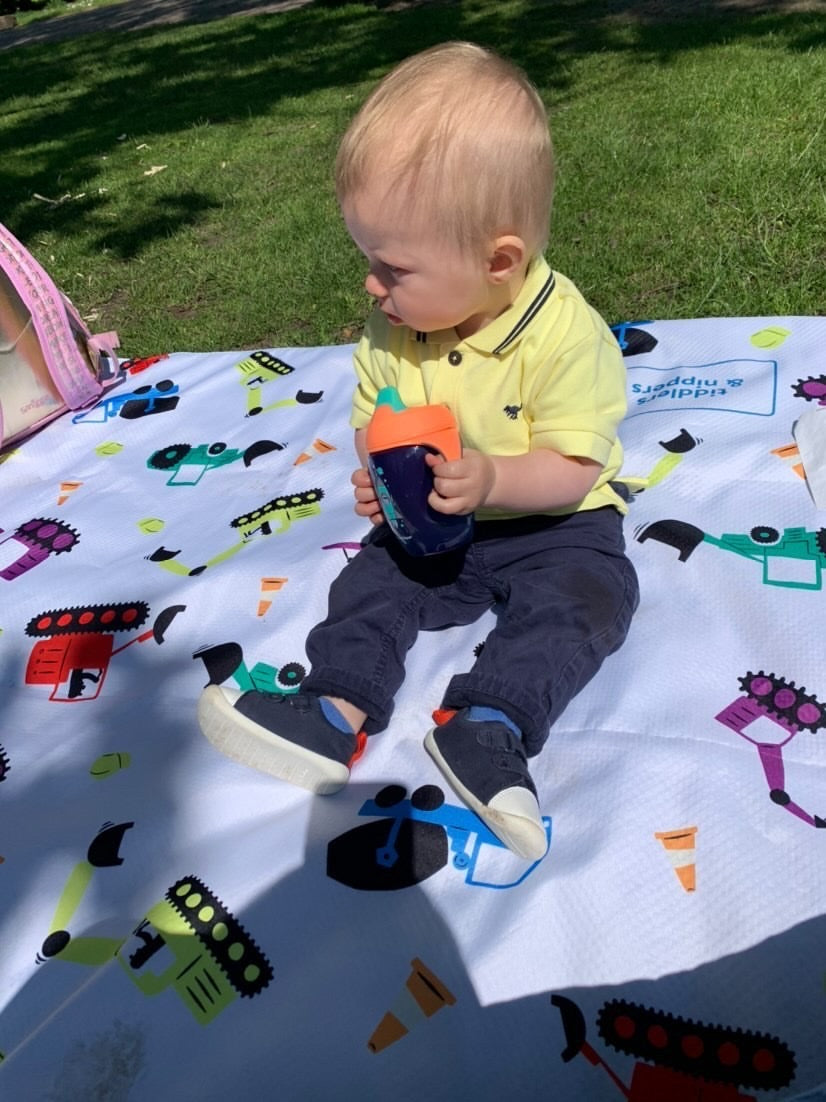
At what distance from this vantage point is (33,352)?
2.73 meters

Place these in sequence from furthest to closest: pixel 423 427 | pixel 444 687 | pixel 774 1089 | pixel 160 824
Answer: pixel 444 687
pixel 160 824
pixel 423 427
pixel 774 1089

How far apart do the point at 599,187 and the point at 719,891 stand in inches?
136

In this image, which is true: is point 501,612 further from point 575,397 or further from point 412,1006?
point 412,1006

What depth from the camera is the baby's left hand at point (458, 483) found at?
1.41m

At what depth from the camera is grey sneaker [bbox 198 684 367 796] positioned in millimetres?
1506

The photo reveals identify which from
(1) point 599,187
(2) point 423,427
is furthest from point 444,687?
(1) point 599,187

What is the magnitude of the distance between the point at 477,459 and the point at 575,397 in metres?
0.22

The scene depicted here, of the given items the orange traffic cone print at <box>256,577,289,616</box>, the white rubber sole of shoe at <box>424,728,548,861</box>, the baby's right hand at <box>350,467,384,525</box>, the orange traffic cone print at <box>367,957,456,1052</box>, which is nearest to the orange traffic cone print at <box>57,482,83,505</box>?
the orange traffic cone print at <box>256,577,289,616</box>

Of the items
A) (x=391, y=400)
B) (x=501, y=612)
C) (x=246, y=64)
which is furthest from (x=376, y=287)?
(x=246, y=64)

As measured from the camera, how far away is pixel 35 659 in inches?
75.8

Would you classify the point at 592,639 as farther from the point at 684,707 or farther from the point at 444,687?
the point at 444,687

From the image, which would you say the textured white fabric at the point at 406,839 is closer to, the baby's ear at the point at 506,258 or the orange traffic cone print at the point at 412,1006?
the orange traffic cone print at the point at 412,1006

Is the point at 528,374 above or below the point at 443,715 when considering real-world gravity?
above

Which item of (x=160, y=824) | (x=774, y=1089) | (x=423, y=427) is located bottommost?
(x=774, y=1089)
